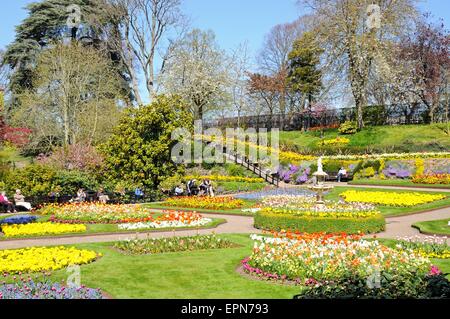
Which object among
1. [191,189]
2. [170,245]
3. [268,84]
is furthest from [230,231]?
[268,84]

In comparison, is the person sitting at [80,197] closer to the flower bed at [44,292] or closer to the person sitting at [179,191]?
the person sitting at [179,191]

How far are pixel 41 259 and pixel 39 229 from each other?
17.6ft

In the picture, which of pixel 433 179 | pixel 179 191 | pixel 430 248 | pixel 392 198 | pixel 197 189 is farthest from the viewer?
pixel 197 189

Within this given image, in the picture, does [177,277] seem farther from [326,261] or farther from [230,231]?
[230,231]

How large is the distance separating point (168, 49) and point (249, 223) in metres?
27.3

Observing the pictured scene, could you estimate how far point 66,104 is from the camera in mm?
35688

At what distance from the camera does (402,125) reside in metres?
41.5

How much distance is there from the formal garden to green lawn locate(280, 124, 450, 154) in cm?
17

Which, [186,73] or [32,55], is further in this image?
[186,73]

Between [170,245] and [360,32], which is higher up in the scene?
[360,32]

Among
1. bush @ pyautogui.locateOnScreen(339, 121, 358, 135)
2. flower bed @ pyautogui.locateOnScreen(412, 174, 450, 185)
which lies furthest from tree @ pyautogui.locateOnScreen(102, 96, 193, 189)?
bush @ pyautogui.locateOnScreen(339, 121, 358, 135)

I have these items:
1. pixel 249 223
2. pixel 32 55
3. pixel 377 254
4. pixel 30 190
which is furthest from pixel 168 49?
pixel 377 254
